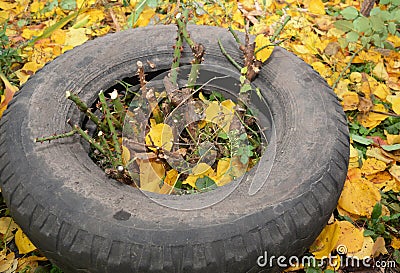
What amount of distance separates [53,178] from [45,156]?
0.13 m

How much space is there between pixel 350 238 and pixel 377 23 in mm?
1503

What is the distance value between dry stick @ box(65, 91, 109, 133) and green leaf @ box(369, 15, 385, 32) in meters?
1.85

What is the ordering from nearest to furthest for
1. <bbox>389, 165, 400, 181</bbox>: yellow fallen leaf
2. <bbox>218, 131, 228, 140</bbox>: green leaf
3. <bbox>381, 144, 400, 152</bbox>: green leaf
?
<bbox>218, 131, 228, 140</bbox>: green leaf < <bbox>389, 165, 400, 181</bbox>: yellow fallen leaf < <bbox>381, 144, 400, 152</bbox>: green leaf

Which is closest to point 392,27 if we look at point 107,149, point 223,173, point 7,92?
point 223,173

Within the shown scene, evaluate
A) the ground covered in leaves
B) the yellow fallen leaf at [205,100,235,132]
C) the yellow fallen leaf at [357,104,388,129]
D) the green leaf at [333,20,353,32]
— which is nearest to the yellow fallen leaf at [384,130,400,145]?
the ground covered in leaves

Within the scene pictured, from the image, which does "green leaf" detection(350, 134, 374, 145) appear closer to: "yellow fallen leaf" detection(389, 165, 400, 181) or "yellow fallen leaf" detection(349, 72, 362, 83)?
"yellow fallen leaf" detection(389, 165, 400, 181)

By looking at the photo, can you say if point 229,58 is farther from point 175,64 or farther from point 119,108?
point 119,108

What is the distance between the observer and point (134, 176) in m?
2.09

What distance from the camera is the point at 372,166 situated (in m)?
2.64

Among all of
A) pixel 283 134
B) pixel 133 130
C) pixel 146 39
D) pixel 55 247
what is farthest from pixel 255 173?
pixel 146 39

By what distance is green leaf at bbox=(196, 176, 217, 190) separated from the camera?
2.20 meters

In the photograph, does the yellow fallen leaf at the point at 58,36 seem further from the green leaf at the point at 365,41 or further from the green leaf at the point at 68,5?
the green leaf at the point at 365,41

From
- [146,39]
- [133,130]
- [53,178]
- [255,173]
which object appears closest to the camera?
[53,178]

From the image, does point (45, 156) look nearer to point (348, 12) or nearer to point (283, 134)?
point (283, 134)
